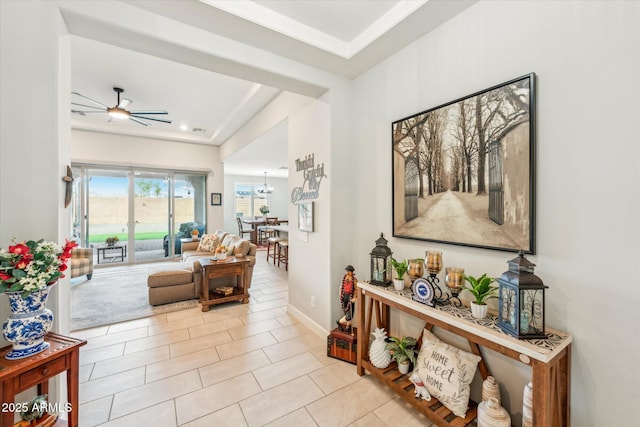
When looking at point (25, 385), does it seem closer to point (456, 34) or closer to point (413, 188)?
point (413, 188)

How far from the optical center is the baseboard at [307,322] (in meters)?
2.88

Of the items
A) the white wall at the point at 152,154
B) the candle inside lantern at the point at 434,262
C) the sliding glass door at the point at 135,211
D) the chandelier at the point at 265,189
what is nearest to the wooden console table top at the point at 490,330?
the candle inside lantern at the point at 434,262

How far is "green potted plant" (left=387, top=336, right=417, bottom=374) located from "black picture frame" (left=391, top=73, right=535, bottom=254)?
0.87m

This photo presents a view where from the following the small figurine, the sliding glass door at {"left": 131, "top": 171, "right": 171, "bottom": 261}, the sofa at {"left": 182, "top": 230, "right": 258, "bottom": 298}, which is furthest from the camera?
the sliding glass door at {"left": 131, "top": 171, "right": 171, "bottom": 261}

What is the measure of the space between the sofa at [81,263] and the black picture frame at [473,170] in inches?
228

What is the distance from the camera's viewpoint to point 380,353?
213cm

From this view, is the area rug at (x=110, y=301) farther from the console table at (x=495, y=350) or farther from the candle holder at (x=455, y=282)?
the candle holder at (x=455, y=282)

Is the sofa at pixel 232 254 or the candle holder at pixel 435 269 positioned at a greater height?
the candle holder at pixel 435 269

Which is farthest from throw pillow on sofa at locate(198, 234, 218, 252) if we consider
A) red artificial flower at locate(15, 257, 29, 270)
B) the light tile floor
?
red artificial flower at locate(15, 257, 29, 270)

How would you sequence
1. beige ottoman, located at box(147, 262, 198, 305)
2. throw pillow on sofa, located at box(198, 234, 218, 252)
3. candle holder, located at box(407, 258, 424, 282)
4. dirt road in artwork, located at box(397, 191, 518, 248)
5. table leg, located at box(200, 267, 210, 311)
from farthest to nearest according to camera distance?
throw pillow on sofa, located at box(198, 234, 218, 252) → beige ottoman, located at box(147, 262, 198, 305) → table leg, located at box(200, 267, 210, 311) → candle holder, located at box(407, 258, 424, 282) → dirt road in artwork, located at box(397, 191, 518, 248)

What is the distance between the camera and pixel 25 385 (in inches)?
50.0

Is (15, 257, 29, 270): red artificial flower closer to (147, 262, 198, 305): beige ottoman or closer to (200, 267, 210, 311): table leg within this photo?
(200, 267, 210, 311): table leg

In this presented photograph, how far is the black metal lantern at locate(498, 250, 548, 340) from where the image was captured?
1.32m

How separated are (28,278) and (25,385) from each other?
1.75ft
